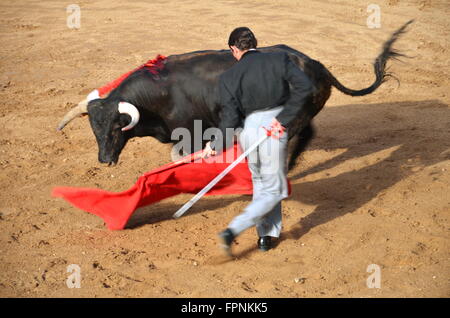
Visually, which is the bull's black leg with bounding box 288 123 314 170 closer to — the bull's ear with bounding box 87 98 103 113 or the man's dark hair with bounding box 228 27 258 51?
the bull's ear with bounding box 87 98 103 113

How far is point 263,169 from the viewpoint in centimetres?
455

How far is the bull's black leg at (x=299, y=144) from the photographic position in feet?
21.7

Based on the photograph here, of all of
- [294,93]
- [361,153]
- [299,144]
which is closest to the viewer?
[294,93]

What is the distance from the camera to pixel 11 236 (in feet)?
17.6

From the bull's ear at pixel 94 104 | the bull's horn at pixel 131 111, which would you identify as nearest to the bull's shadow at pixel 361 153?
the bull's horn at pixel 131 111

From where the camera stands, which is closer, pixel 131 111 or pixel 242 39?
pixel 242 39

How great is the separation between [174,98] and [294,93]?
2071 millimetres

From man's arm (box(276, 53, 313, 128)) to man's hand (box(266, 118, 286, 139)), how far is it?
0.03m

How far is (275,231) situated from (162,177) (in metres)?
1.15

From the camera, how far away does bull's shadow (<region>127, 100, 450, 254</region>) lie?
228 inches

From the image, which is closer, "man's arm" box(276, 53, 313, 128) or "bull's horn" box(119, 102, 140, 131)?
"man's arm" box(276, 53, 313, 128)

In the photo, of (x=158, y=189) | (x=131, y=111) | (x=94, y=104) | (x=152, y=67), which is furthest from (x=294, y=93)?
(x=94, y=104)

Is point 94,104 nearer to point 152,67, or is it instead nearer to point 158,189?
point 152,67

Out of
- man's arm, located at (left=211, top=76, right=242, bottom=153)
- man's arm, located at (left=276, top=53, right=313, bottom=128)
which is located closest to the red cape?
man's arm, located at (left=211, top=76, right=242, bottom=153)
